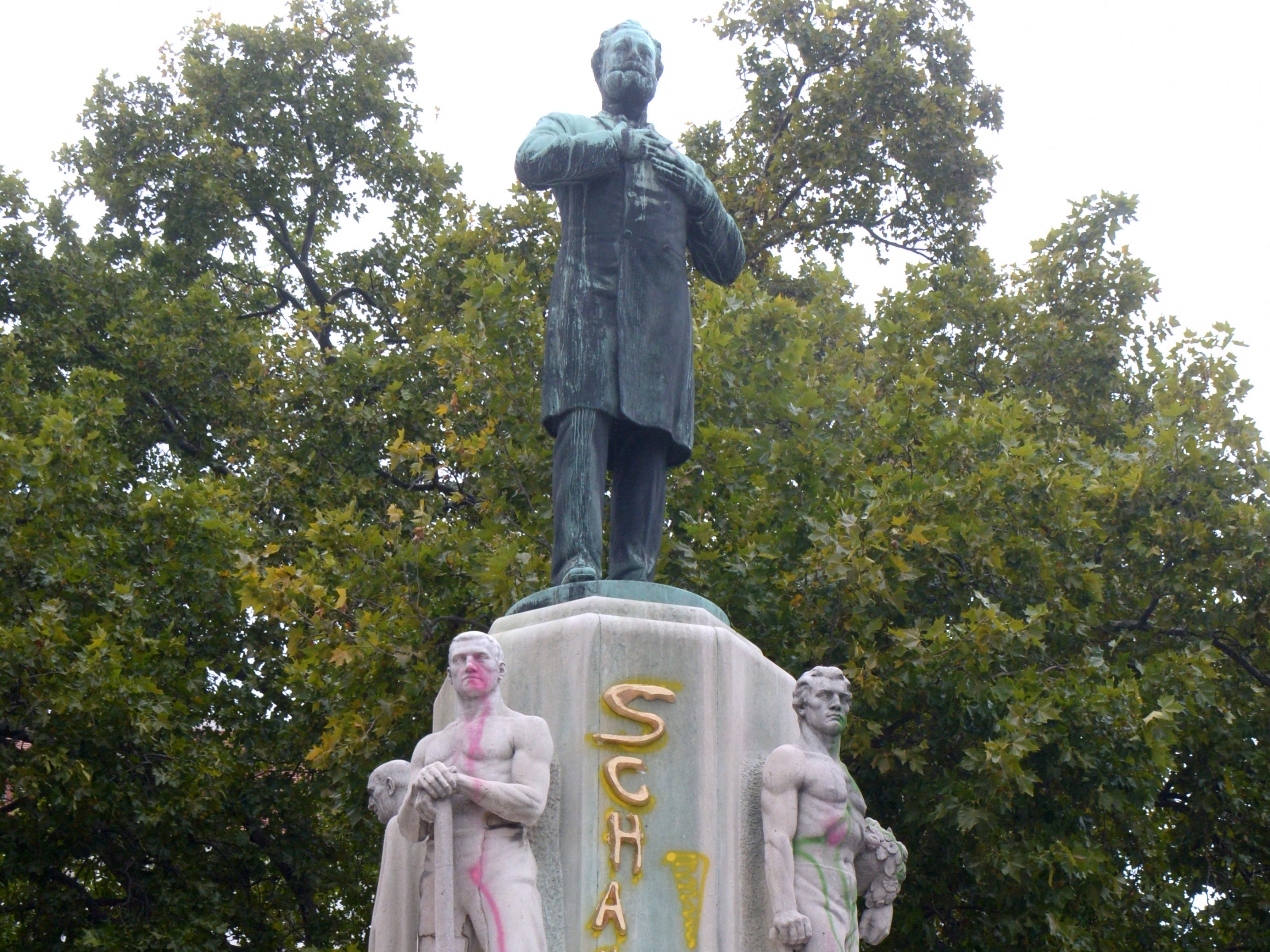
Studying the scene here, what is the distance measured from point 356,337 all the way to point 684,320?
46.8 ft

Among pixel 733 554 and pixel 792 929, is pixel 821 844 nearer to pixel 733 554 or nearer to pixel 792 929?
pixel 792 929

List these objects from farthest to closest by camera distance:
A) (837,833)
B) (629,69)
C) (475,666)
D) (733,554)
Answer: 1. (733,554)
2. (629,69)
3. (837,833)
4. (475,666)

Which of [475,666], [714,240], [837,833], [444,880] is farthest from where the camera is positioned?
[714,240]

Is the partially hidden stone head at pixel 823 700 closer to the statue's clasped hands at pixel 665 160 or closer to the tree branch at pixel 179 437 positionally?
the statue's clasped hands at pixel 665 160

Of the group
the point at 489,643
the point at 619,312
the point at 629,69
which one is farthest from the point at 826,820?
the point at 629,69

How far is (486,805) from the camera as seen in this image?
553 centimetres

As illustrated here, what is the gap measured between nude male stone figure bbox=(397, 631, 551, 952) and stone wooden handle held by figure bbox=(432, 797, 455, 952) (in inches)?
2.2

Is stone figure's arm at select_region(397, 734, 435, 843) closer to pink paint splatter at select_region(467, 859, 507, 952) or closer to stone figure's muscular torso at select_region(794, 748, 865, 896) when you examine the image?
pink paint splatter at select_region(467, 859, 507, 952)

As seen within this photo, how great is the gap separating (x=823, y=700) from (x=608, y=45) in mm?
3176

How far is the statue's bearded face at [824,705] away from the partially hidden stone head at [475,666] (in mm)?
1204

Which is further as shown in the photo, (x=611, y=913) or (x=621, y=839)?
(x=621, y=839)

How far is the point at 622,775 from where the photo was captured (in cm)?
584

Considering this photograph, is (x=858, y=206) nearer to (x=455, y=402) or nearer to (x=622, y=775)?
(x=455, y=402)

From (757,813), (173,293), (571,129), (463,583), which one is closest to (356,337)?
(173,293)
